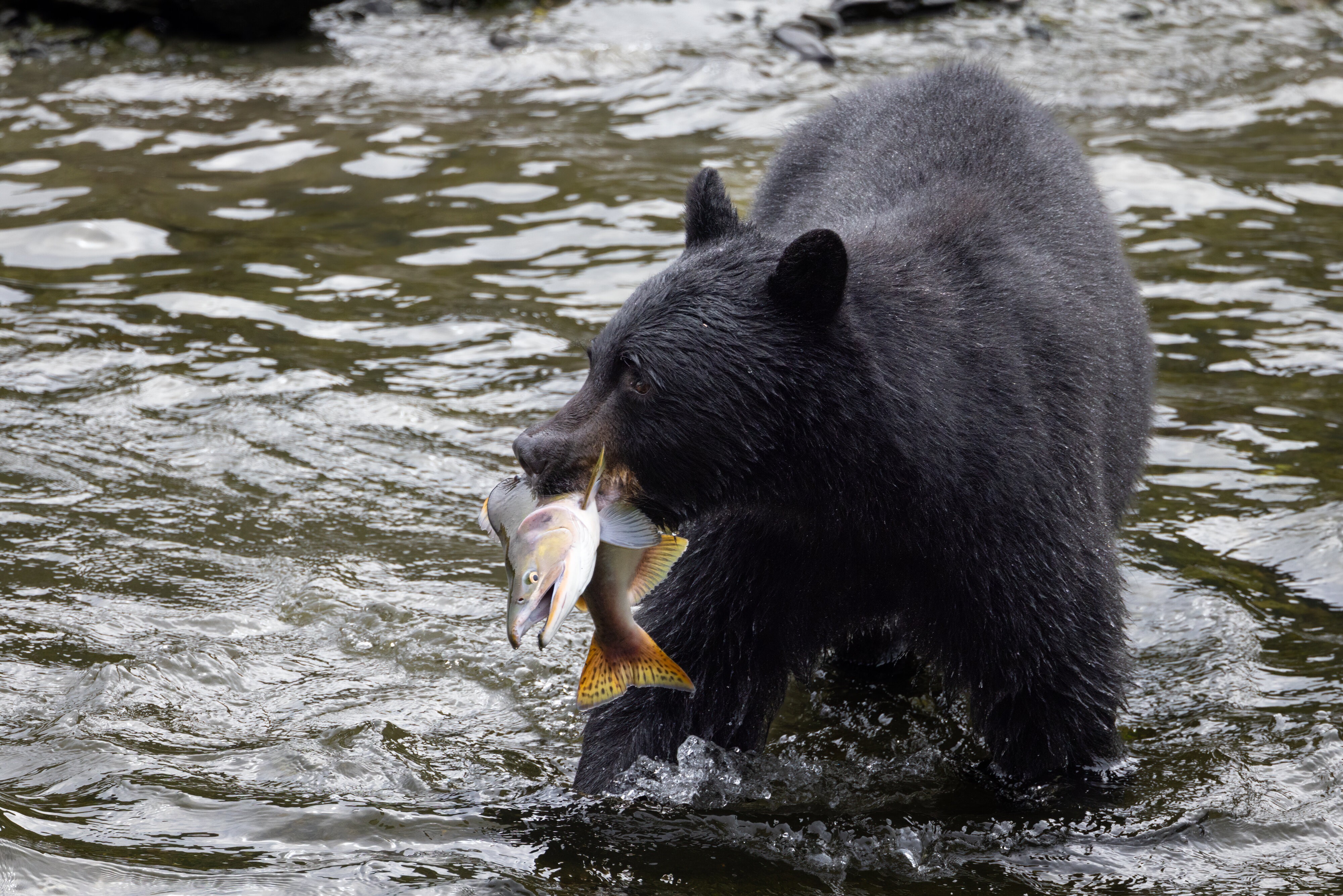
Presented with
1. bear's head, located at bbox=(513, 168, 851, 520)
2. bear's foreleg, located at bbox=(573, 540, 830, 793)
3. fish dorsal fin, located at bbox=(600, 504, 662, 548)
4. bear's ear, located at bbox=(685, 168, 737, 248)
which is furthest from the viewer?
bear's foreleg, located at bbox=(573, 540, 830, 793)

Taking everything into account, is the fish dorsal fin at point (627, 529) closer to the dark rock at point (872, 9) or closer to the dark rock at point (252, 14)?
the dark rock at point (252, 14)

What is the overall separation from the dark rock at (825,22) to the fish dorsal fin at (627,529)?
37.3 ft

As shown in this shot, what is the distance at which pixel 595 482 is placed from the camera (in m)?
3.53

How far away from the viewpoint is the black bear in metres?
3.65

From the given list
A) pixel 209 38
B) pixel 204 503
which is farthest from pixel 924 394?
pixel 209 38

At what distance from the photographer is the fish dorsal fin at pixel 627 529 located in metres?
3.46

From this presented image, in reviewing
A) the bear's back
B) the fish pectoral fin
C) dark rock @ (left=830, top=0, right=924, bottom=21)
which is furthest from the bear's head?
dark rock @ (left=830, top=0, right=924, bottom=21)

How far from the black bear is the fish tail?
0.03 meters

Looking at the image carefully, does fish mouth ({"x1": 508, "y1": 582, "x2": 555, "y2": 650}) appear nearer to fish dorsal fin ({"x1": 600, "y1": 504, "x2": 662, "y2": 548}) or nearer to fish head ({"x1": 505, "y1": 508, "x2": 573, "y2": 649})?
fish head ({"x1": 505, "y1": 508, "x2": 573, "y2": 649})

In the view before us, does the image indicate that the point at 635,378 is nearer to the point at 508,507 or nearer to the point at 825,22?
the point at 508,507

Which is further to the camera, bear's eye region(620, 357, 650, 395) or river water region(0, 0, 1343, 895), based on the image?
river water region(0, 0, 1343, 895)

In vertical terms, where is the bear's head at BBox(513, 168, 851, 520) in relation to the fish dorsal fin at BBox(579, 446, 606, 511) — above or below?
above

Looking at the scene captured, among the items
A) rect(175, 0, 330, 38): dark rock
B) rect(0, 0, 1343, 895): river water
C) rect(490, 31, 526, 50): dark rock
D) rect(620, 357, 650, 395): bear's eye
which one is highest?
rect(175, 0, 330, 38): dark rock

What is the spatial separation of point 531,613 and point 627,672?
0.46 metres
